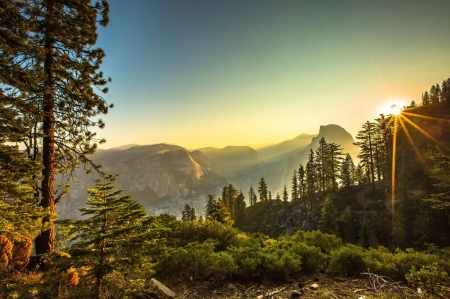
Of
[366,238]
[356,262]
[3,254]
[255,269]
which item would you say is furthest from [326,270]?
[366,238]

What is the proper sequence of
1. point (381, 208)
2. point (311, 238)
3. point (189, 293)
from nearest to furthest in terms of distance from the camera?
point (189, 293)
point (311, 238)
point (381, 208)

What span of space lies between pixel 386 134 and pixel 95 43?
5181 centimetres

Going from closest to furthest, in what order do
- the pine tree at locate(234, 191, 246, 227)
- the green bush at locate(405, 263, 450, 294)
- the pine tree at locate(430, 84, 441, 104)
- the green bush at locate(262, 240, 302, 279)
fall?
the green bush at locate(405, 263, 450, 294) < the green bush at locate(262, 240, 302, 279) < the pine tree at locate(234, 191, 246, 227) < the pine tree at locate(430, 84, 441, 104)

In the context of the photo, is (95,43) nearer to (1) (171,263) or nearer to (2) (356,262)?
(1) (171,263)

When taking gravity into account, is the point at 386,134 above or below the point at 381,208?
above

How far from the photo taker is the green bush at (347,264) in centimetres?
833

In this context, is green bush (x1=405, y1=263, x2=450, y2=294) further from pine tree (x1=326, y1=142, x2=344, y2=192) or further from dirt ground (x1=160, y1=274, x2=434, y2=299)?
pine tree (x1=326, y1=142, x2=344, y2=192)

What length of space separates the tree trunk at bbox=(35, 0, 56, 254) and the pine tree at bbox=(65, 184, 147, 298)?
273cm

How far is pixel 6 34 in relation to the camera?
18.5 feet

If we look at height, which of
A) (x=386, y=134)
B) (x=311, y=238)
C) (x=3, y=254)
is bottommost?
(x=311, y=238)

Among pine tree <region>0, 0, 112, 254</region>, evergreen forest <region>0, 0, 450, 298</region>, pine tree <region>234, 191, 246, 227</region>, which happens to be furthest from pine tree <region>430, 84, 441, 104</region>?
pine tree <region>0, 0, 112, 254</region>

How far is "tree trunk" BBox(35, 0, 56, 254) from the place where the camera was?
7426 millimetres

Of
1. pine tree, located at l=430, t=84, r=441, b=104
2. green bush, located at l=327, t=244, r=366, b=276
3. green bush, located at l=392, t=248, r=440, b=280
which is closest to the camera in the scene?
green bush, located at l=392, t=248, r=440, b=280

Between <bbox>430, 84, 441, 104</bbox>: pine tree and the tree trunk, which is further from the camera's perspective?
<bbox>430, 84, 441, 104</bbox>: pine tree
